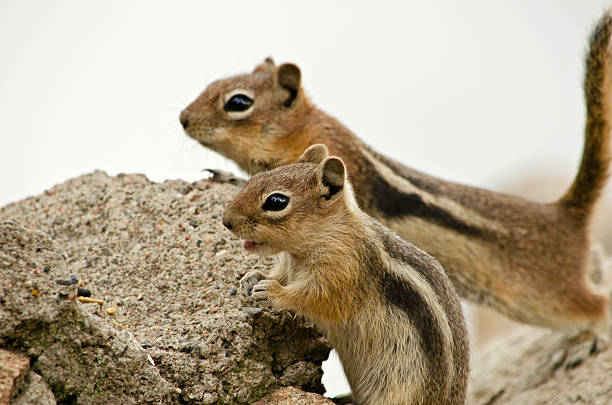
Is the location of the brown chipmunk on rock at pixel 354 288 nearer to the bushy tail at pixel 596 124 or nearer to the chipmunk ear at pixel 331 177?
the chipmunk ear at pixel 331 177

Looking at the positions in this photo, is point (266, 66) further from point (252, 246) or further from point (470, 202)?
point (252, 246)

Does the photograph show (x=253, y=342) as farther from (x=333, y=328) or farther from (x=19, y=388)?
(x=19, y=388)

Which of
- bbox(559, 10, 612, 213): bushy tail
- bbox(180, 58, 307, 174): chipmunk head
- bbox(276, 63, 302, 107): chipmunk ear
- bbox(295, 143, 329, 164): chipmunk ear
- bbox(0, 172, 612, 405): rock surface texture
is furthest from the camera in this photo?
bbox(559, 10, 612, 213): bushy tail

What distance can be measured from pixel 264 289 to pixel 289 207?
44 centimetres

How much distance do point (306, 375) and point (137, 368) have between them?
1023 millimetres

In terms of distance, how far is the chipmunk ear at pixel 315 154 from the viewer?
410 cm

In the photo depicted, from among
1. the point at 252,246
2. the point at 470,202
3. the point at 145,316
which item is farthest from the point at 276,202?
the point at 470,202

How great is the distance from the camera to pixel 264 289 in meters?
3.64

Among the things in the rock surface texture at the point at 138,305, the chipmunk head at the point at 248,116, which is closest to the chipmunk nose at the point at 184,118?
the chipmunk head at the point at 248,116

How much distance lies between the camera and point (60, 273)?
2793 millimetres

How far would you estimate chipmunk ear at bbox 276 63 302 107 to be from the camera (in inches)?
212

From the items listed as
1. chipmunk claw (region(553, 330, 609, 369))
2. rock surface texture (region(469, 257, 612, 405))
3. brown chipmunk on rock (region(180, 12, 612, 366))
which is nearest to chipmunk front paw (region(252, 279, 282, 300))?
brown chipmunk on rock (region(180, 12, 612, 366))

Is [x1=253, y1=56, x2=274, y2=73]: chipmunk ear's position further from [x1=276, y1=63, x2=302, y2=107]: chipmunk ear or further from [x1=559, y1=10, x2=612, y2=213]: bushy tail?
[x1=559, y1=10, x2=612, y2=213]: bushy tail

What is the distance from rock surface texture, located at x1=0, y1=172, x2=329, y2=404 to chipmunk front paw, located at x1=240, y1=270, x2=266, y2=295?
0.20 feet
